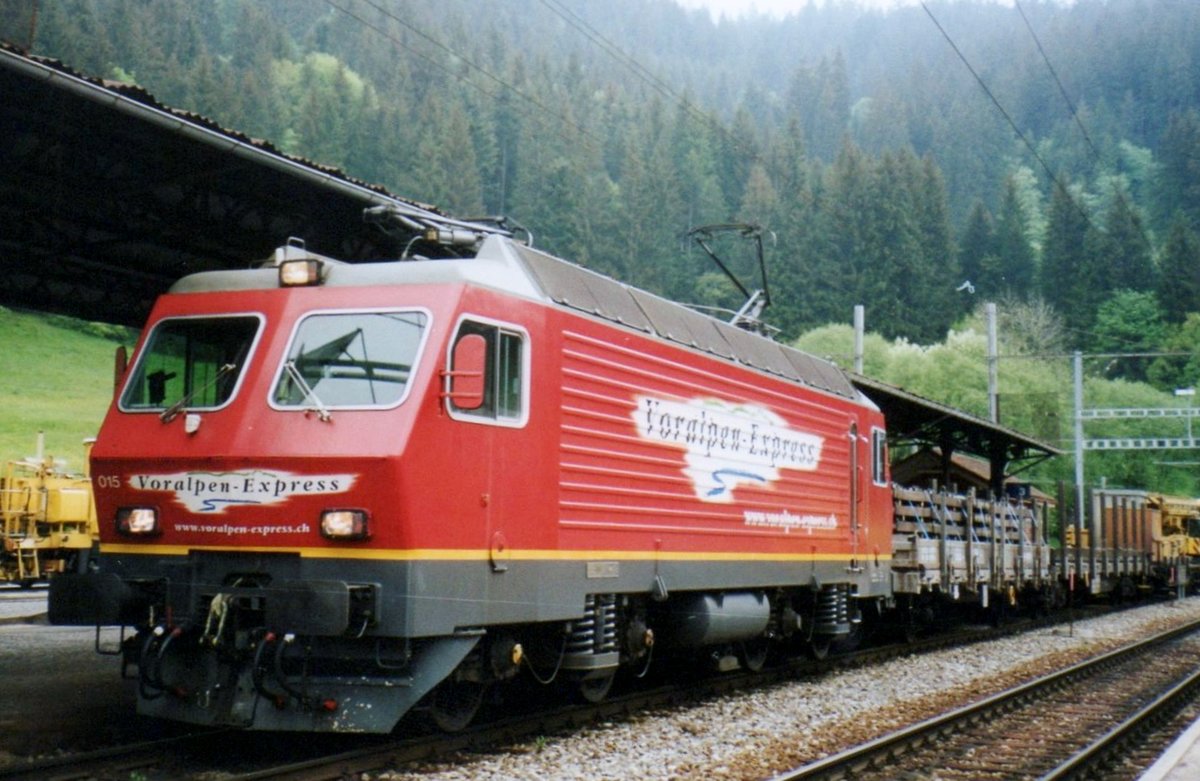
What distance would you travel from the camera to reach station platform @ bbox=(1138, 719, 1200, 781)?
738 centimetres

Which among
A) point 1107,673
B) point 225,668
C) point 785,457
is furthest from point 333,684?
point 1107,673

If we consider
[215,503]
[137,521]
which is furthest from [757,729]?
[137,521]

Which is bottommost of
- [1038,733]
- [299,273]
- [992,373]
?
[1038,733]

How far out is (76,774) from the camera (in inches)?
287

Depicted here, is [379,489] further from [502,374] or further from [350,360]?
[502,374]

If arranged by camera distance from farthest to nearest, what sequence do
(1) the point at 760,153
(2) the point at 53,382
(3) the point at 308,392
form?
(1) the point at 760,153 → (2) the point at 53,382 → (3) the point at 308,392

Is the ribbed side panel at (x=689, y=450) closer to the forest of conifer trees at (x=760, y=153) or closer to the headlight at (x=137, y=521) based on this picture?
the headlight at (x=137, y=521)

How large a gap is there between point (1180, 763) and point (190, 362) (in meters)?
7.03

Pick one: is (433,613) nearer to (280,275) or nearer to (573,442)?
(573,442)

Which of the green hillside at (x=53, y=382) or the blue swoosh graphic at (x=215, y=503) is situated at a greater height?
the green hillside at (x=53, y=382)

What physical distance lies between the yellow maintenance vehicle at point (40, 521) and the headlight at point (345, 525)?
17563mm

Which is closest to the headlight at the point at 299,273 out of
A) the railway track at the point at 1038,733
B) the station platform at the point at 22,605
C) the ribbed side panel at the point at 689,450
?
the ribbed side panel at the point at 689,450

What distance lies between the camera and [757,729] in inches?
400

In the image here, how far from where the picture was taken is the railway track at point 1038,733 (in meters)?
8.74
